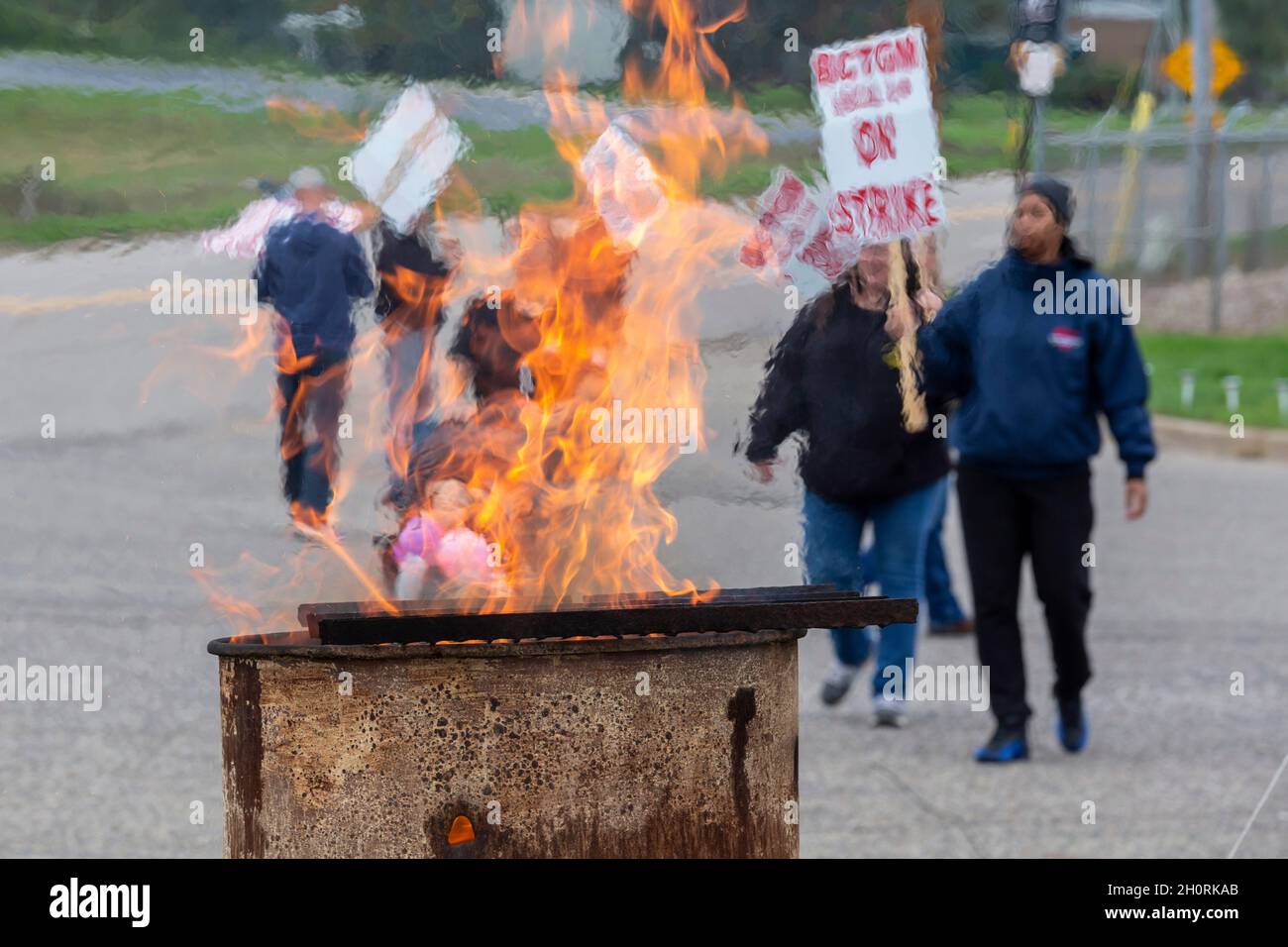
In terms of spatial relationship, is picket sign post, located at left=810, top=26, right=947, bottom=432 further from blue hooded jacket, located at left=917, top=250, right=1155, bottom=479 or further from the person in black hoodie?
blue hooded jacket, located at left=917, top=250, right=1155, bottom=479

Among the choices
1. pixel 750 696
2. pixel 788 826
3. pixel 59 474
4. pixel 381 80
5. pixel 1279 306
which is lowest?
pixel 788 826

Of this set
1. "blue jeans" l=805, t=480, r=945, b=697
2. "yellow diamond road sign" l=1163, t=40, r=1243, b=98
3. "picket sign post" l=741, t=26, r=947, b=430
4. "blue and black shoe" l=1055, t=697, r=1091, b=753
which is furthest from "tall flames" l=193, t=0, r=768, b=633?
"yellow diamond road sign" l=1163, t=40, r=1243, b=98

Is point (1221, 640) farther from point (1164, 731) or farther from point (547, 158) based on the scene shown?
point (547, 158)

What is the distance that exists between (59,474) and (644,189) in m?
3.42

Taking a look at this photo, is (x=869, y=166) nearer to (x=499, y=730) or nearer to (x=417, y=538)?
(x=417, y=538)

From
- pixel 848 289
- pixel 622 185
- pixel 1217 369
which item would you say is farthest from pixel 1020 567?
pixel 1217 369

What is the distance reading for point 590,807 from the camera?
12.6 feet

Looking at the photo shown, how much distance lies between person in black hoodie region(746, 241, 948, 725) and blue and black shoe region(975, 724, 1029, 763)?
0.87 meters

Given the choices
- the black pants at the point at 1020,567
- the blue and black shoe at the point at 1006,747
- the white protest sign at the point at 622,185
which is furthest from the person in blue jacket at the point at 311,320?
the blue and black shoe at the point at 1006,747

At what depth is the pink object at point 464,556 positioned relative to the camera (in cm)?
427

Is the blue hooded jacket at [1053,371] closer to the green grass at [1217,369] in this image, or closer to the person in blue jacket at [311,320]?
the person in blue jacket at [311,320]

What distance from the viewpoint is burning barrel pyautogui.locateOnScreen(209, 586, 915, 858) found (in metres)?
3.79

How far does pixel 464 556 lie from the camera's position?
4285 mm
